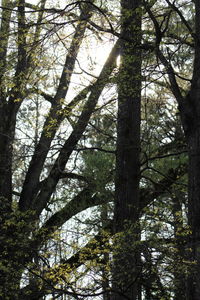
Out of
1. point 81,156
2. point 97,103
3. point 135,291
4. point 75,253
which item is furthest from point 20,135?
point 135,291

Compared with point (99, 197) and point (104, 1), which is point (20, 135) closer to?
point (99, 197)

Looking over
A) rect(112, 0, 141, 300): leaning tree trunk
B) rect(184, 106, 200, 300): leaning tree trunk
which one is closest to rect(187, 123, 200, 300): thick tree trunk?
rect(184, 106, 200, 300): leaning tree trunk

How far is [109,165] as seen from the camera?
10.7 meters

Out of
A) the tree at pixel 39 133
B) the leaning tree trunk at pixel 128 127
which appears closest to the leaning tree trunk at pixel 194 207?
the leaning tree trunk at pixel 128 127

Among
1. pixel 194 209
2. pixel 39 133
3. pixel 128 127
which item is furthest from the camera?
pixel 39 133

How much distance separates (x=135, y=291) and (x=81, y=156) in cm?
566

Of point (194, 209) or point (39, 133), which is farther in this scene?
point (39, 133)

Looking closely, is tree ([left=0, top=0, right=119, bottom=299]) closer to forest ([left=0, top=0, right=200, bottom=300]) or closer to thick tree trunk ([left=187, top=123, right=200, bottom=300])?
forest ([left=0, top=0, right=200, bottom=300])

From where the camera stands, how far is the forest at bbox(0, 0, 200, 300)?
5.78 m

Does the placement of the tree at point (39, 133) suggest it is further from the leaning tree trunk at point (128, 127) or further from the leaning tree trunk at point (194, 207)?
the leaning tree trunk at point (194, 207)

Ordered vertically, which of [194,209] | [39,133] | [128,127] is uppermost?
[39,133]

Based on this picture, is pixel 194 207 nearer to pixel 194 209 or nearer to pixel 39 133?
pixel 194 209

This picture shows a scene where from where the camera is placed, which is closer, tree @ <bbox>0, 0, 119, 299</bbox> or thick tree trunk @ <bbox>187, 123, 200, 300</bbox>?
thick tree trunk @ <bbox>187, 123, 200, 300</bbox>

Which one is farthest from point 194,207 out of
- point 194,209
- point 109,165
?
point 109,165
